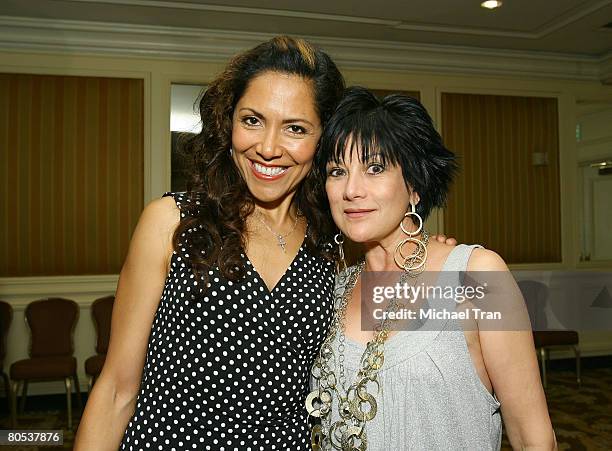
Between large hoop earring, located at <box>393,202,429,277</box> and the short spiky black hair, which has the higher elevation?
the short spiky black hair

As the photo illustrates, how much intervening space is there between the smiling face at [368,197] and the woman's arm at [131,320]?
453mm

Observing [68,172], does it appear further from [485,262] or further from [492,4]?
[485,262]

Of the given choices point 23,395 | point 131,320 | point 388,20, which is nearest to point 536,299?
point 388,20

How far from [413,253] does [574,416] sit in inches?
173

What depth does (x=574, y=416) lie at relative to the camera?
5270 millimetres

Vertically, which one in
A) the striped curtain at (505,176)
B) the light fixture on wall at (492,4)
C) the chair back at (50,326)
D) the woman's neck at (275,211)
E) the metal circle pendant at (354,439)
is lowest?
the chair back at (50,326)

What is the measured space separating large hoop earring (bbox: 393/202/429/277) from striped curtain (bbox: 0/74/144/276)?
4.81m

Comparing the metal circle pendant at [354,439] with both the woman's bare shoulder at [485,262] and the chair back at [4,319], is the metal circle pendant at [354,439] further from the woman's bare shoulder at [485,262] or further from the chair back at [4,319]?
the chair back at [4,319]

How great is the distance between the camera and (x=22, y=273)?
5852 mm

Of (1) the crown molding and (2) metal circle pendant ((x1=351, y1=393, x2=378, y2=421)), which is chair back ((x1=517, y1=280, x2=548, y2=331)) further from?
(2) metal circle pendant ((x1=351, y1=393, x2=378, y2=421))

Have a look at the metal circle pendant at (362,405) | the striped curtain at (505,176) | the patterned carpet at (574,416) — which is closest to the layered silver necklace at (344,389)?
the metal circle pendant at (362,405)

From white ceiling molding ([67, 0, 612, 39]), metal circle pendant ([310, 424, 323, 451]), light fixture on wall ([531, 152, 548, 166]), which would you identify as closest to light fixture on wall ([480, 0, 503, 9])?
white ceiling molding ([67, 0, 612, 39])

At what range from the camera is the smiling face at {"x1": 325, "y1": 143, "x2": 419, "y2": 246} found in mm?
1579

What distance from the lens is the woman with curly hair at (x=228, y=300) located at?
1.55 m
